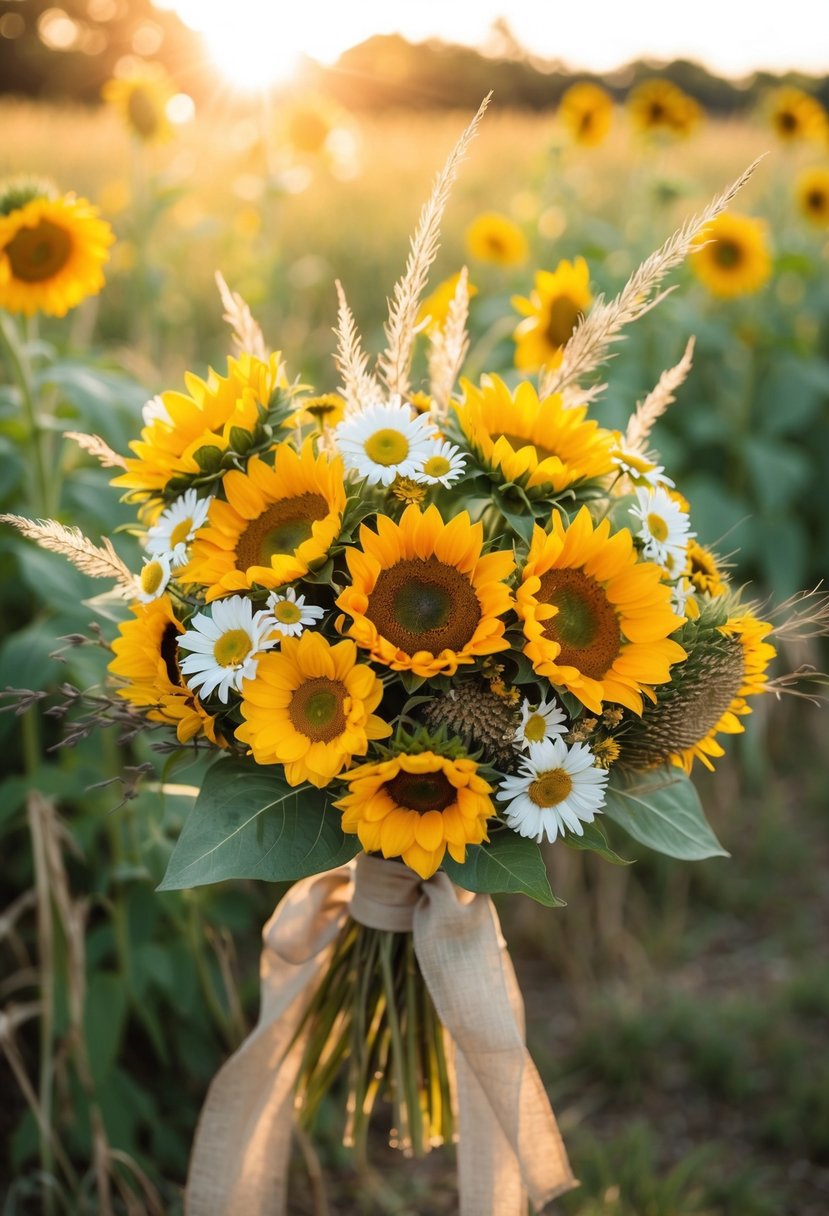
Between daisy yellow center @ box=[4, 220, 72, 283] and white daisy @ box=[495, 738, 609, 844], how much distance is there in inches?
38.8

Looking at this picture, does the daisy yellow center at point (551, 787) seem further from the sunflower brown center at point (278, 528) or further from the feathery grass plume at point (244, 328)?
the feathery grass plume at point (244, 328)

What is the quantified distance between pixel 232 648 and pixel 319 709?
77 mm

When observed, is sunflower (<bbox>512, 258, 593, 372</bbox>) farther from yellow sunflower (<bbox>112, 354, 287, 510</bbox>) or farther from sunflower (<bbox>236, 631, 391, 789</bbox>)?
sunflower (<bbox>236, 631, 391, 789</bbox>)

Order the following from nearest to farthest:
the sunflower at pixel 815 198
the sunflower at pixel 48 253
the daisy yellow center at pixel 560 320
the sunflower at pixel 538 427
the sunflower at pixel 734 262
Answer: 1. the sunflower at pixel 538 427
2. the sunflower at pixel 48 253
3. the daisy yellow center at pixel 560 320
4. the sunflower at pixel 734 262
5. the sunflower at pixel 815 198

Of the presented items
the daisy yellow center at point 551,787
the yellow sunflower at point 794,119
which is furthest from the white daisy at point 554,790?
the yellow sunflower at point 794,119

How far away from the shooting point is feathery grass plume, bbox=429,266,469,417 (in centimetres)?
96

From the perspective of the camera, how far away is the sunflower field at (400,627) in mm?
836

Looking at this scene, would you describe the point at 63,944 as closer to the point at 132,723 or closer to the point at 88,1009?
the point at 88,1009

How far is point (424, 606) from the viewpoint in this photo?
0.83m

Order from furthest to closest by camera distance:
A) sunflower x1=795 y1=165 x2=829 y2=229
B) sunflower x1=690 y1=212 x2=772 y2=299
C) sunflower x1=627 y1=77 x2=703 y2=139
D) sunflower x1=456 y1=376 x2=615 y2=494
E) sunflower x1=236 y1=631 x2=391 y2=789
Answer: sunflower x1=795 y1=165 x2=829 y2=229 → sunflower x1=627 y1=77 x2=703 y2=139 → sunflower x1=690 y1=212 x2=772 y2=299 → sunflower x1=456 y1=376 x2=615 y2=494 → sunflower x1=236 y1=631 x2=391 y2=789

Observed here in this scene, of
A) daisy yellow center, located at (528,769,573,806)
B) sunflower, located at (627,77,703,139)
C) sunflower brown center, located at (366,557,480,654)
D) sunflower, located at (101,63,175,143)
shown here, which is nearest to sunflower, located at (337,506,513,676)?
sunflower brown center, located at (366,557,480,654)

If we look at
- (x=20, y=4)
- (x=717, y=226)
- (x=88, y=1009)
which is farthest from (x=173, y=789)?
(x=20, y=4)

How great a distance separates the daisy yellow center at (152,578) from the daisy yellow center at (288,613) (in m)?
0.12

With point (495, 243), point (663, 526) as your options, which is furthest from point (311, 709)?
point (495, 243)
